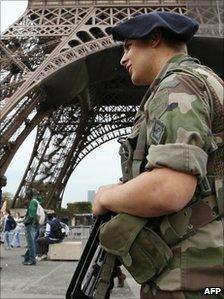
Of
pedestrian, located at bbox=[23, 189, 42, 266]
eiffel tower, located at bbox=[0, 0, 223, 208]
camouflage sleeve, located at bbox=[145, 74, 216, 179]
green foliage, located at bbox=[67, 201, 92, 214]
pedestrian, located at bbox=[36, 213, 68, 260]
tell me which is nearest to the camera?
camouflage sleeve, located at bbox=[145, 74, 216, 179]

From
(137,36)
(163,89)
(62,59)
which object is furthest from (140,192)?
(62,59)

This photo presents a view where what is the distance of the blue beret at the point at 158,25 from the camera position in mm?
1518

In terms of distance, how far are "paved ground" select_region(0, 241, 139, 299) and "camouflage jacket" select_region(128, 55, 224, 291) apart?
4.28m

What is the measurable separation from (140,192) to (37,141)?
24.4m

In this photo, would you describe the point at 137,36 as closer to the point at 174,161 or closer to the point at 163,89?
the point at 163,89

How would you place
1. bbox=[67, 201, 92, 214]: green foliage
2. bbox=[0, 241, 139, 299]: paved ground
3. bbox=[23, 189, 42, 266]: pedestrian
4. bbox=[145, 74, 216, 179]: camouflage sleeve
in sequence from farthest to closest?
bbox=[67, 201, 92, 214]: green foliage
bbox=[23, 189, 42, 266]: pedestrian
bbox=[0, 241, 139, 299]: paved ground
bbox=[145, 74, 216, 179]: camouflage sleeve

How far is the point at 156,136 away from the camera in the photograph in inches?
53.1

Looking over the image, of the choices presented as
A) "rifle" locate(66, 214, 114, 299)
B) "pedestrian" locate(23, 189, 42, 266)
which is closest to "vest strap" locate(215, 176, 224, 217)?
"rifle" locate(66, 214, 114, 299)

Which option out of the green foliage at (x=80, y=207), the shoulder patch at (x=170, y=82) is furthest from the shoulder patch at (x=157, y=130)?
the green foliage at (x=80, y=207)

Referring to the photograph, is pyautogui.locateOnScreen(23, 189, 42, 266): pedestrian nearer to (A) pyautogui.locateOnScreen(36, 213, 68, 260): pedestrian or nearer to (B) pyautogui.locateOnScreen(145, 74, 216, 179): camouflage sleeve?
(A) pyautogui.locateOnScreen(36, 213, 68, 260): pedestrian

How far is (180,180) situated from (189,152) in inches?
2.9

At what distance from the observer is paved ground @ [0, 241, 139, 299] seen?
5595 millimetres

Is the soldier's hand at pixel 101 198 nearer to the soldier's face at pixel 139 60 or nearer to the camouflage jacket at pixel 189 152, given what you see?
the camouflage jacket at pixel 189 152

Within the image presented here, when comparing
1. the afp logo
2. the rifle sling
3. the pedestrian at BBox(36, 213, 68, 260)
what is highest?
the rifle sling
